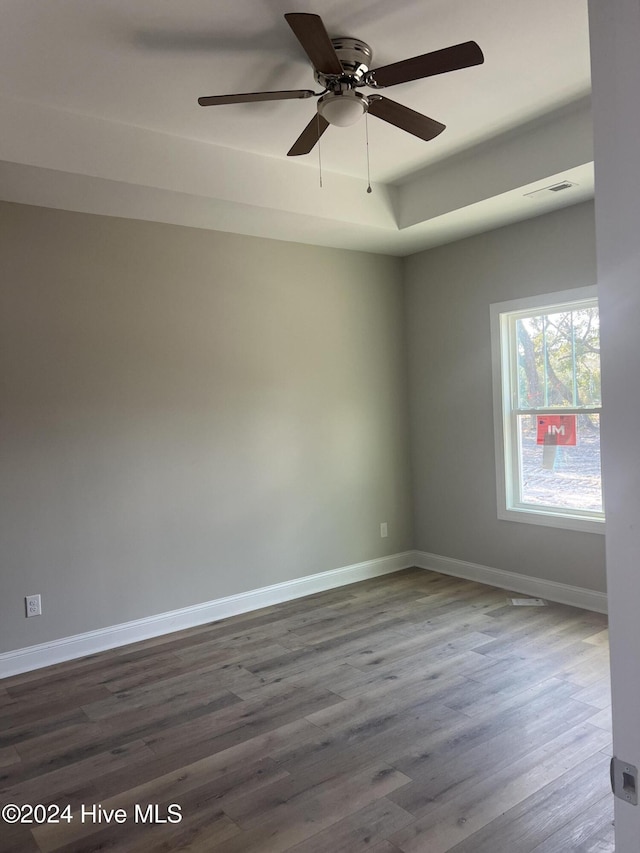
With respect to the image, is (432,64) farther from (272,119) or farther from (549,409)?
(549,409)

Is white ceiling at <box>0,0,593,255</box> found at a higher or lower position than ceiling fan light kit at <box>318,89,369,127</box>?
higher

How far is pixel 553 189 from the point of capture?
3713 millimetres

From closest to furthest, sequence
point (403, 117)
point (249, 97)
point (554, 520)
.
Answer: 1. point (249, 97)
2. point (403, 117)
3. point (554, 520)

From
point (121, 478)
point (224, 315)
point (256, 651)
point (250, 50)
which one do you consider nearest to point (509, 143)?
point (250, 50)

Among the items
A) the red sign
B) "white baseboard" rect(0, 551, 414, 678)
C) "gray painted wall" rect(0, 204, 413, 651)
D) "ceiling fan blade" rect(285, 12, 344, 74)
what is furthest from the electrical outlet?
the red sign

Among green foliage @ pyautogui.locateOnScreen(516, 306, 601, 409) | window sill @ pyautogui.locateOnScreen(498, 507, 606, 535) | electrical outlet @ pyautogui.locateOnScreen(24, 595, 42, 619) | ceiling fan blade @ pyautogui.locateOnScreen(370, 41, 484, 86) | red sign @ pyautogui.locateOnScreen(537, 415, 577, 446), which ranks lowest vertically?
electrical outlet @ pyautogui.locateOnScreen(24, 595, 42, 619)

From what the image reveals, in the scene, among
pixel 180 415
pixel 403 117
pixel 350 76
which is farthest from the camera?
pixel 180 415

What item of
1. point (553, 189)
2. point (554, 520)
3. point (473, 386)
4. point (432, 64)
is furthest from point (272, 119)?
point (554, 520)

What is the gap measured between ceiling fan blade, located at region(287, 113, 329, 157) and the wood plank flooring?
8.86ft

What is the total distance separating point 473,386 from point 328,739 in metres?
2.94

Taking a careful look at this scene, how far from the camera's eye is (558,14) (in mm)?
2479

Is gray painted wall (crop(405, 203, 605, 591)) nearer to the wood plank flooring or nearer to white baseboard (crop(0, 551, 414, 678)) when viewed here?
the wood plank flooring

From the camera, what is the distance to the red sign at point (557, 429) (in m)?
4.26

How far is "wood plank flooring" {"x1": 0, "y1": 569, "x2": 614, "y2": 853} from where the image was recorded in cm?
211
